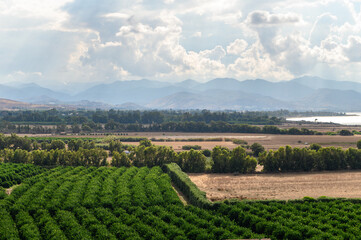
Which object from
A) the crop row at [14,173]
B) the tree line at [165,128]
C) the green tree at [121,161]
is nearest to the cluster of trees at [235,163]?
the green tree at [121,161]

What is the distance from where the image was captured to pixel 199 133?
145875 millimetres

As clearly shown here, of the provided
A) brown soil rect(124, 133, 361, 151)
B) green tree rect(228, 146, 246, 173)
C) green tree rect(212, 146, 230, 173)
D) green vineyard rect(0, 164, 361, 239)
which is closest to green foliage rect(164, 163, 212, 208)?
green vineyard rect(0, 164, 361, 239)

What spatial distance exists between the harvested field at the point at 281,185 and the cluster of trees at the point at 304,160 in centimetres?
261

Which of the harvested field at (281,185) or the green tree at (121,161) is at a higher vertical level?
the green tree at (121,161)

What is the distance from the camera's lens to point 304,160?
211 feet

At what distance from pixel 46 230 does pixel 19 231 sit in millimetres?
2498

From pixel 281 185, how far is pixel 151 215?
2811 centimetres

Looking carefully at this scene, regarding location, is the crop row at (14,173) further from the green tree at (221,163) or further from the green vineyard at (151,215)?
the green tree at (221,163)

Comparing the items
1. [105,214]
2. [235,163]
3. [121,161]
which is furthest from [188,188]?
[121,161]

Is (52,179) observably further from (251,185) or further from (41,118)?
(41,118)

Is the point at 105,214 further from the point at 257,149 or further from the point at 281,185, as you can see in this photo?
the point at 257,149

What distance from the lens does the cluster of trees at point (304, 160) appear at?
211 feet

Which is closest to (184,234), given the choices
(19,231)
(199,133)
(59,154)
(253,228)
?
(253,228)

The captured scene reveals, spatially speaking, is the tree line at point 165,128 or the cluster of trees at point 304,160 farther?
the tree line at point 165,128
